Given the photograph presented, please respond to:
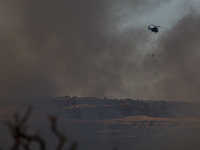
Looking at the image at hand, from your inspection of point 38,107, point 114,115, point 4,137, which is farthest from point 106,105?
point 4,137

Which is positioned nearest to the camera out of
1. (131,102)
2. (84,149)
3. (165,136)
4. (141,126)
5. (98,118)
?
(84,149)

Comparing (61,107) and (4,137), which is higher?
(61,107)

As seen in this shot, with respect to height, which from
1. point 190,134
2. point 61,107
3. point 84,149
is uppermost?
point 61,107

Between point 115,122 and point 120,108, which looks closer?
point 115,122

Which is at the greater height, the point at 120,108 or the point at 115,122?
the point at 120,108

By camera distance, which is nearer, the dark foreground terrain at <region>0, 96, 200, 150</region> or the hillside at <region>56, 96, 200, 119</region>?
the dark foreground terrain at <region>0, 96, 200, 150</region>

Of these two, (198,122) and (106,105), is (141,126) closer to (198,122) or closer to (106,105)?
(198,122)

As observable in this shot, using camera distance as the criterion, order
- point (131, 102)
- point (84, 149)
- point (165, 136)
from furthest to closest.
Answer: point (131, 102) → point (165, 136) → point (84, 149)

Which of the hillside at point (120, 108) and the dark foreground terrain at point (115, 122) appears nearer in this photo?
the dark foreground terrain at point (115, 122)
